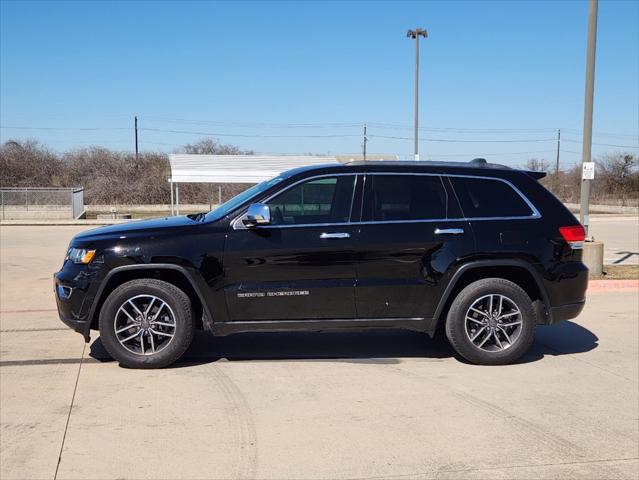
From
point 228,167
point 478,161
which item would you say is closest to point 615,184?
point 228,167

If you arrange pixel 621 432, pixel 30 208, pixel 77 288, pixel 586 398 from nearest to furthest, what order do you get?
pixel 621 432, pixel 586 398, pixel 77 288, pixel 30 208

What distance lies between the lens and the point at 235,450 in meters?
3.98

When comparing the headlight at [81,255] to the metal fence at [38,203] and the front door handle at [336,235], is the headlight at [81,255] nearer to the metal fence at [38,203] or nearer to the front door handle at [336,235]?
the front door handle at [336,235]

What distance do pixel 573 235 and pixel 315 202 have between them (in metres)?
2.54

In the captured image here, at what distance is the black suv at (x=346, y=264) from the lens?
5527 millimetres

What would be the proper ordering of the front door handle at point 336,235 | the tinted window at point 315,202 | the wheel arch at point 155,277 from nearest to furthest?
the wheel arch at point 155,277
the front door handle at point 336,235
the tinted window at point 315,202

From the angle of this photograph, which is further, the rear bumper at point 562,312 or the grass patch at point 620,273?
the grass patch at point 620,273

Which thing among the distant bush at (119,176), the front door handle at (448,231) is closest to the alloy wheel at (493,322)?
the front door handle at (448,231)

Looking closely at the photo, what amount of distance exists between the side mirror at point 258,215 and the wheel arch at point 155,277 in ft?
2.40

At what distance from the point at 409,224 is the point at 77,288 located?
3.10 meters

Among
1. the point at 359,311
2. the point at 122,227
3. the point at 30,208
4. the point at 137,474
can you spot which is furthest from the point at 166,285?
the point at 30,208

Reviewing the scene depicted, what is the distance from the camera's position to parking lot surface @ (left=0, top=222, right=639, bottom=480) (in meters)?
3.79

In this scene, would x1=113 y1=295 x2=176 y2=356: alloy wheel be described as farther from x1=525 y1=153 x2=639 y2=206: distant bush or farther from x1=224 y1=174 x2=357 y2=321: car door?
x1=525 y1=153 x2=639 y2=206: distant bush

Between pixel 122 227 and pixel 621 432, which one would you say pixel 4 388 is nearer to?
pixel 122 227
